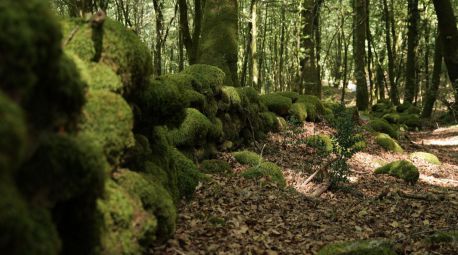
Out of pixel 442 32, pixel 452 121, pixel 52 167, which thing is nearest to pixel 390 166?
pixel 442 32

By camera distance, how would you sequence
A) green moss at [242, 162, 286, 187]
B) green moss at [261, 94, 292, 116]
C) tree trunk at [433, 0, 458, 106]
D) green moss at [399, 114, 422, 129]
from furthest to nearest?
green moss at [399, 114, 422, 129], green moss at [261, 94, 292, 116], tree trunk at [433, 0, 458, 106], green moss at [242, 162, 286, 187]

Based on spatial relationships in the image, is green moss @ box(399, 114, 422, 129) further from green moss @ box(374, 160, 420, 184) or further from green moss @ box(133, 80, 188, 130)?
green moss @ box(133, 80, 188, 130)

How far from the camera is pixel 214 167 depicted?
838 centimetres

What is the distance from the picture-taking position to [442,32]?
12305 mm

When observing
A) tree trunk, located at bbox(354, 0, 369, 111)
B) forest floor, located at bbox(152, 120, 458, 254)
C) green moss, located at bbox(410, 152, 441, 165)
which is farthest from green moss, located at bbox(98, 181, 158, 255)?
tree trunk, located at bbox(354, 0, 369, 111)

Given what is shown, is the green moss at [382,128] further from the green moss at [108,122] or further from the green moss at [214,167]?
the green moss at [108,122]

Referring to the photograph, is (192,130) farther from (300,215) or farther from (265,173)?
(300,215)

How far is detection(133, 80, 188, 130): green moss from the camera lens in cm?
444

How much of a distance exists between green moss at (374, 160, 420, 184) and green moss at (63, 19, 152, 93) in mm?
7814

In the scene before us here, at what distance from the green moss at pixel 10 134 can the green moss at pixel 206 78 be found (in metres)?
6.95

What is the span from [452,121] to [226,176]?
58.8ft

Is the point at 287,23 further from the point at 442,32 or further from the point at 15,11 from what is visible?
the point at 15,11

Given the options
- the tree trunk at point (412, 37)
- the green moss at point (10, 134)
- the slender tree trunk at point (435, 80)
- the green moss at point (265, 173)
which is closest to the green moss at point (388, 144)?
the slender tree trunk at point (435, 80)

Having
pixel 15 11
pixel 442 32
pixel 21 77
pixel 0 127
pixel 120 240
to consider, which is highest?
pixel 442 32
